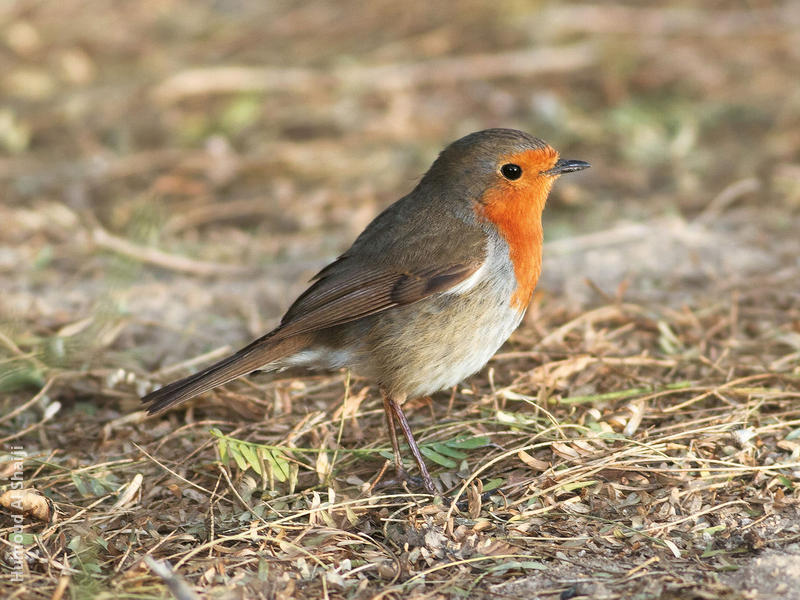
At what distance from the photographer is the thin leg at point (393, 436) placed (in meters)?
3.83

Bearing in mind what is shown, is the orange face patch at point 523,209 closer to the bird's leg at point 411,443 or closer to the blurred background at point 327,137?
the bird's leg at point 411,443

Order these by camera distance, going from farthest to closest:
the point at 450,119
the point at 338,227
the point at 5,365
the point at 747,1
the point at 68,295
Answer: the point at 747,1, the point at 450,119, the point at 338,227, the point at 68,295, the point at 5,365

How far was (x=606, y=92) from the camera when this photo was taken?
8.10 meters

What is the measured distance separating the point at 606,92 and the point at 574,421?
4.84 meters

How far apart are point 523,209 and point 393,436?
3.87ft

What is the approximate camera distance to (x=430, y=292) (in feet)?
13.0

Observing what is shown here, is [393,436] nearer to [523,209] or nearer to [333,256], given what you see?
[523,209]

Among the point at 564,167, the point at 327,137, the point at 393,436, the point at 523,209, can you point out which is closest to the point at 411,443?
the point at 393,436

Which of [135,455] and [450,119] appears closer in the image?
[135,455]

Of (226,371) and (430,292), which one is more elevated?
(430,292)

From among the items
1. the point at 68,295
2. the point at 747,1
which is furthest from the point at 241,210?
the point at 747,1

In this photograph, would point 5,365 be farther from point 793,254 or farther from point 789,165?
point 789,165

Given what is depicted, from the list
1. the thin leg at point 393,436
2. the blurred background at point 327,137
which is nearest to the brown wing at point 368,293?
the thin leg at point 393,436

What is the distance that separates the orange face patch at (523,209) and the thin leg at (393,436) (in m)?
0.71
